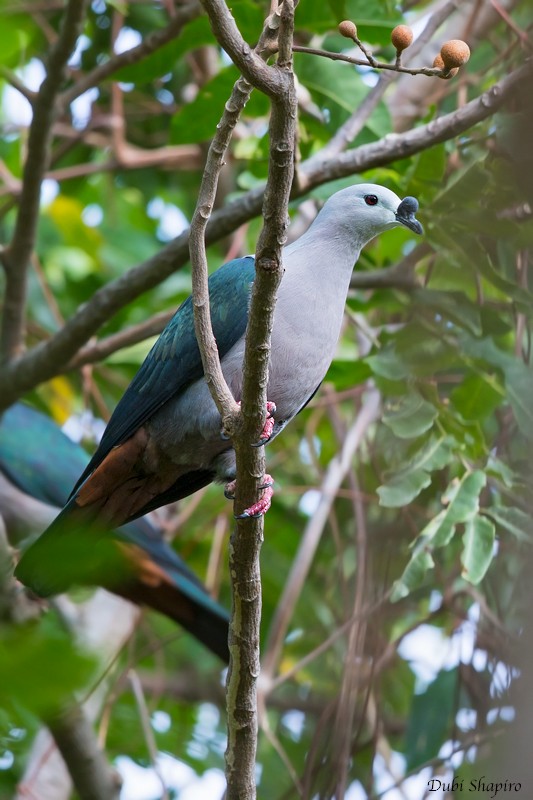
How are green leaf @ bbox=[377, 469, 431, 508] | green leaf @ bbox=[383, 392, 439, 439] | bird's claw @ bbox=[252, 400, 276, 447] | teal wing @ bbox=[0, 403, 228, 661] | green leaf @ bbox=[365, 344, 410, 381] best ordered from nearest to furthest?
bird's claw @ bbox=[252, 400, 276, 447]
green leaf @ bbox=[377, 469, 431, 508]
green leaf @ bbox=[383, 392, 439, 439]
green leaf @ bbox=[365, 344, 410, 381]
teal wing @ bbox=[0, 403, 228, 661]

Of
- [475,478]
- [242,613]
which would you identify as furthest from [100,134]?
[242,613]

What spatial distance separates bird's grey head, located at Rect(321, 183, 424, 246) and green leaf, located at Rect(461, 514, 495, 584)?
0.92 m

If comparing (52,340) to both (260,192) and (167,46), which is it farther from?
(167,46)

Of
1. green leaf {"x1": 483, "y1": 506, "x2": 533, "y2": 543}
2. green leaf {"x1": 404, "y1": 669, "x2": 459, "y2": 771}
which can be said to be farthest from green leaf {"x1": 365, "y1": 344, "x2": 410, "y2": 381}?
green leaf {"x1": 404, "y1": 669, "x2": 459, "y2": 771}

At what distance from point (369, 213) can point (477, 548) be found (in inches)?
41.4

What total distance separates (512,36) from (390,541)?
209cm

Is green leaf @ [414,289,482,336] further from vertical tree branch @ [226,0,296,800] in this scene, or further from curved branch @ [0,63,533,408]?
vertical tree branch @ [226,0,296,800]

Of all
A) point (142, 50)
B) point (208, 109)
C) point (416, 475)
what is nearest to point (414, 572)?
point (416, 475)

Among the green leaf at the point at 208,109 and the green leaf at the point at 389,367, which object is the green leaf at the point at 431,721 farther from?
the green leaf at the point at 208,109

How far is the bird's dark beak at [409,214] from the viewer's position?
9.71 feet

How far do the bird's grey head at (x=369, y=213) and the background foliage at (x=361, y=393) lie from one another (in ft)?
0.89

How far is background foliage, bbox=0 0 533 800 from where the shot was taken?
3.12m

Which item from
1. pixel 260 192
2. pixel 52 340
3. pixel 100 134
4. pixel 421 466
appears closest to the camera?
pixel 421 466

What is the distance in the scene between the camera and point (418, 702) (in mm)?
4125
